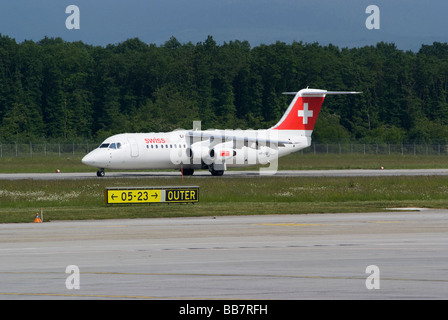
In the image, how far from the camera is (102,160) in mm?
53875

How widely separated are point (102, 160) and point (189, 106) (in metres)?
64.3

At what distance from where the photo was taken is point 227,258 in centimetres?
1891

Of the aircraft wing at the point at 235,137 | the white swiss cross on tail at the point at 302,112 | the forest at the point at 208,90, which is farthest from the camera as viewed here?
the forest at the point at 208,90

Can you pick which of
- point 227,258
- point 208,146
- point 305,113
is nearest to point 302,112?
point 305,113

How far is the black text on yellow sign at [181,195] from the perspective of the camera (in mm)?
34938

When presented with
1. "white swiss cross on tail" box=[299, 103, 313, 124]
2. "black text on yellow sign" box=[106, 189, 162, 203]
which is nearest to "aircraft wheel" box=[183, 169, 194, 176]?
"white swiss cross on tail" box=[299, 103, 313, 124]

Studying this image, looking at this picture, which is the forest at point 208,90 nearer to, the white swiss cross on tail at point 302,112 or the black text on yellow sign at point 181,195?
the white swiss cross on tail at point 302,112

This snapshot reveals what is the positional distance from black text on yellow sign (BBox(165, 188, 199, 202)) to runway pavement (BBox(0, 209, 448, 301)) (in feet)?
20.5

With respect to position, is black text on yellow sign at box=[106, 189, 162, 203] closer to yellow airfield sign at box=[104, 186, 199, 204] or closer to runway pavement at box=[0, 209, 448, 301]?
yellow airfield sign at box=[104, 186, 199, 204]

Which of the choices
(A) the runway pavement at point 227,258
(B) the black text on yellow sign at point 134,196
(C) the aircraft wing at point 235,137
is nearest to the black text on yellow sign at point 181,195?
(B) the black text on yellow sign at point 134,196

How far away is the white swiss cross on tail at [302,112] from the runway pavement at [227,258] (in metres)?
32.3

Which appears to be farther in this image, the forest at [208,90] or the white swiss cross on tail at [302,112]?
the forest at [208,90]
